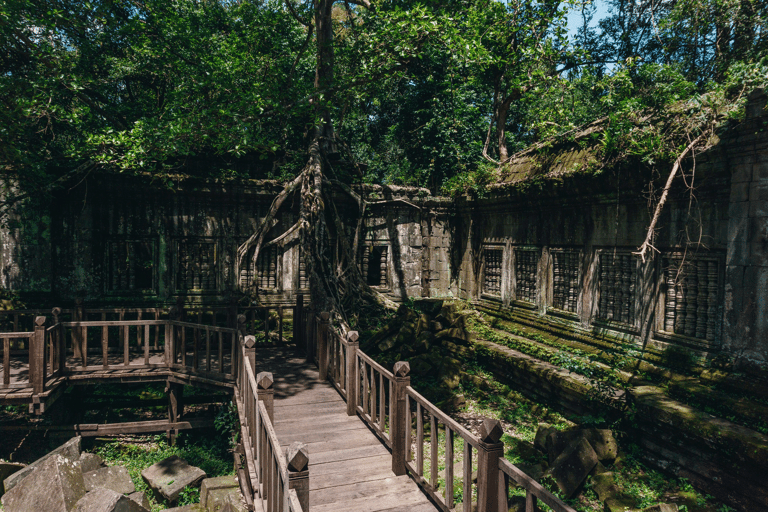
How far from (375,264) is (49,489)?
363 inches

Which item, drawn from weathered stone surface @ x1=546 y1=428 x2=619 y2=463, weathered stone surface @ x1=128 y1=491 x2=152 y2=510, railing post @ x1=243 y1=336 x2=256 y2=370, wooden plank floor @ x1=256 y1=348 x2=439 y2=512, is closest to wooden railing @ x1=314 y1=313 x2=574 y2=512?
wooden plank floor @ x1=256 y1=348 x2=439 y2=512

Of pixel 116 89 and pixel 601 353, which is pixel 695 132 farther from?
pixel 116 89

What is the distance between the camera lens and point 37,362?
22.7ft

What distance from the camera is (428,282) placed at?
1354 cm

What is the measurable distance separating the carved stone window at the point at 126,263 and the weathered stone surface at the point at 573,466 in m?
9.95

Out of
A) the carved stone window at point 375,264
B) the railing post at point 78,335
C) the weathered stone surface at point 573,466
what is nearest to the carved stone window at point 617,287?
the weathered stone surface at point 573,466

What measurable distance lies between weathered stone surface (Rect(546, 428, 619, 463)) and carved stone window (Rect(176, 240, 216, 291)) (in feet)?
29.2

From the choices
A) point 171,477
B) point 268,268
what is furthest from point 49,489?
point 268,268

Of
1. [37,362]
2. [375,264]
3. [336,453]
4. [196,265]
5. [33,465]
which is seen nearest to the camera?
[336,453]

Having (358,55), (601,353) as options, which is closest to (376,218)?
(358,55)

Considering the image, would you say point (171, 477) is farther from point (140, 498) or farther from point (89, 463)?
point (89, 463)

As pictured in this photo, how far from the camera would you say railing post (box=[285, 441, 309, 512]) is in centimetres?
286

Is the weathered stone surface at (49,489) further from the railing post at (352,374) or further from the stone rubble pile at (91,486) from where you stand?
the railing post at (352,374)

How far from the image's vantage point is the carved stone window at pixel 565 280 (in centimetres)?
909
